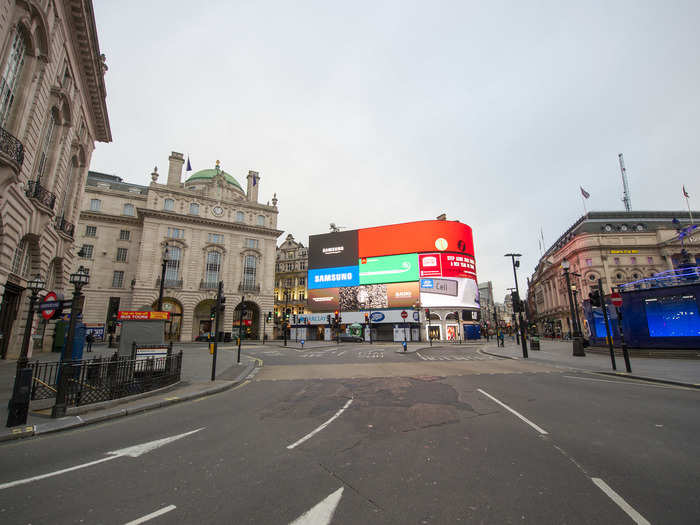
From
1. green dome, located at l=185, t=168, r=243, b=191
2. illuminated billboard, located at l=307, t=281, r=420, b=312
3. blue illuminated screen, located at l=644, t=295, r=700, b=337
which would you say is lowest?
blue illuminated screen, located at l=644, t=295, r=700, b=337

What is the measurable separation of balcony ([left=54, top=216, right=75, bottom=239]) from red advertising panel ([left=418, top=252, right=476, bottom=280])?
160ft

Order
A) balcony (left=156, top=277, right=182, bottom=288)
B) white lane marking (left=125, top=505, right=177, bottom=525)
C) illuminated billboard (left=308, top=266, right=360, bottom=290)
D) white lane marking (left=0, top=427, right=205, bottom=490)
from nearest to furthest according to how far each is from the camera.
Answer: white lane marking (left=125, top=505, right=177, bottom=525) < white lane marking (left=0, top=427, right=205, bottom=490) < balcony (left=156, top=277, right=182, bottom=288) < illuminated billboard (left=308, top=266, right=360, bottom=290)

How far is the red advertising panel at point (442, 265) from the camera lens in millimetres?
57719

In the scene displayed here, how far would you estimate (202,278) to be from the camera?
51.0 metres

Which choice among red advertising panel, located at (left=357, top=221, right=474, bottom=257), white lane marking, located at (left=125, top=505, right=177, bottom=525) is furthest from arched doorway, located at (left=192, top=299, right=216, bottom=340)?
white lane marking, located at (left=125, top=505, right=177, bottom=525)

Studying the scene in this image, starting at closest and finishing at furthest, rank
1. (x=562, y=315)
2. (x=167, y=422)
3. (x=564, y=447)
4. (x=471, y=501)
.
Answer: (x=471, y=501) < (x=564, y=447) < (x=167, y=422) < (x=562, y=315)

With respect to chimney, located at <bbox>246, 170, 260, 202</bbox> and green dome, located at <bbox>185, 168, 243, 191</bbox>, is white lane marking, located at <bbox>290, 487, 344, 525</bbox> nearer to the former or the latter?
chimney, located at <bbox>246, 170, 260, 202</bbox>

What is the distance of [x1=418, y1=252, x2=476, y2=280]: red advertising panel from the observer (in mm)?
57719

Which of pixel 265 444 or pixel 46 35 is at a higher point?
pixel 46 35

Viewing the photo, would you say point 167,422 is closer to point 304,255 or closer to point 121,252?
point 121,252

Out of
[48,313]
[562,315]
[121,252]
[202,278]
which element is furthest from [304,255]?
[48,313]

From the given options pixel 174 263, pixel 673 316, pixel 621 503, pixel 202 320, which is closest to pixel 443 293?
pixel 673 316

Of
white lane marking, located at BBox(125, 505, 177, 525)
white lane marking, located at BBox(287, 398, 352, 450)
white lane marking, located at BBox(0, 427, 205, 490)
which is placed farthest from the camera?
white lane marking, located at BBox(287, 398, 352, 450)

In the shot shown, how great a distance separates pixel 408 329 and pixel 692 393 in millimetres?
47567
